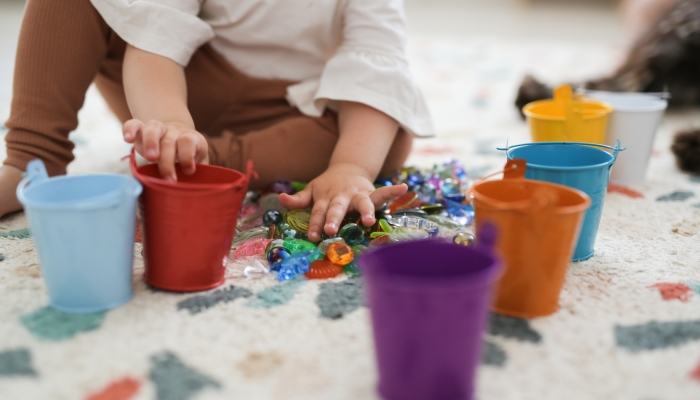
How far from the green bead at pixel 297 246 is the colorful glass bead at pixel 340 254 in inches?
1.6

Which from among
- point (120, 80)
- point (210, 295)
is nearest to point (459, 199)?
point (210, 295)

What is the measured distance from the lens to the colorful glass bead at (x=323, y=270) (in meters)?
0.74

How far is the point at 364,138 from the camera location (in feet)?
3.19

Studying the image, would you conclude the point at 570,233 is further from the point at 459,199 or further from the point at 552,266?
the point at 459,199

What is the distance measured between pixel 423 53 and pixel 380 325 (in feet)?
6.86

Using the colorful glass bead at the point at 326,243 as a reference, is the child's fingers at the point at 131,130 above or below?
above

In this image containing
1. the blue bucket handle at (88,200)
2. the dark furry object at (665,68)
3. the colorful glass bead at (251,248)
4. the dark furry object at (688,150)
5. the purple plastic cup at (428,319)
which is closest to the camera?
the purple plastic cup at (428,319)

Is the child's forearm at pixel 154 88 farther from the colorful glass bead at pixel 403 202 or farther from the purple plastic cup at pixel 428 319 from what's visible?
the purple plastic cup at pixel 428 319

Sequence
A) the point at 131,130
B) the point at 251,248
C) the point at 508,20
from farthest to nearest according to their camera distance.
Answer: the point at 508,20
the point at 251,248
the point at 131,130

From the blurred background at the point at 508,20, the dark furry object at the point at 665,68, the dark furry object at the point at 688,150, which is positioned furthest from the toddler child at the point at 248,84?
the blurred background at the point at 508,20

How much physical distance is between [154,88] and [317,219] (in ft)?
0.95

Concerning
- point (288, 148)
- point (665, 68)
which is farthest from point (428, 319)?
point (665, 68)

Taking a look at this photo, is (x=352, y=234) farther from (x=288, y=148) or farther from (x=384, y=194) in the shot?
(x=288, y=148)

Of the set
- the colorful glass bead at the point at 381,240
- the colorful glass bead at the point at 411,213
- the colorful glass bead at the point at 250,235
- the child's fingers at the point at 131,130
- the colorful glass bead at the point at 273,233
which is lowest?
the colorful glass bead at the point at 250,235
